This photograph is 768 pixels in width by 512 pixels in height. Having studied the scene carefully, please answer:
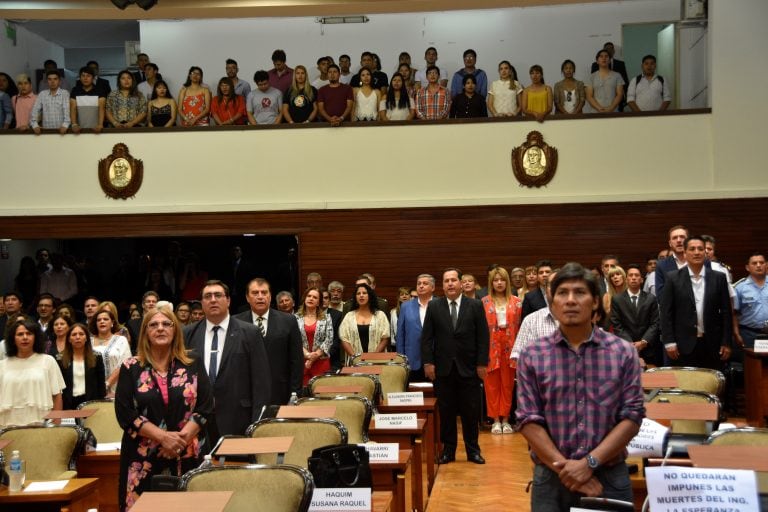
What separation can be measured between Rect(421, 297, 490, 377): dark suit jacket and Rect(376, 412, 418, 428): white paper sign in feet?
6.62

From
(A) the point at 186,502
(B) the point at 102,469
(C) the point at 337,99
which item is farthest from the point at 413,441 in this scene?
(C) the point at 337,99

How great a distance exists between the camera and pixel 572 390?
136 inches

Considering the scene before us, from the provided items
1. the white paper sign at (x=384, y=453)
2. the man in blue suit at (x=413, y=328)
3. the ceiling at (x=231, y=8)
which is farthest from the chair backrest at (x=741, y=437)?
the ceiling at (x=231, y=8)

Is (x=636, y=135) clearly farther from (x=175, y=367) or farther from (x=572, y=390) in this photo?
(x=572, y=390)

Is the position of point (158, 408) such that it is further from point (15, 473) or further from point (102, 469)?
point (102, 469)

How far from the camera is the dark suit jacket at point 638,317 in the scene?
902 centimetres

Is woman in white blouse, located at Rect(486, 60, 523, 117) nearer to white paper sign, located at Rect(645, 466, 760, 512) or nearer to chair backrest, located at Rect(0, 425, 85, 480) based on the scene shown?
chair backrest, located at Rect(0, 425, 85, 480)

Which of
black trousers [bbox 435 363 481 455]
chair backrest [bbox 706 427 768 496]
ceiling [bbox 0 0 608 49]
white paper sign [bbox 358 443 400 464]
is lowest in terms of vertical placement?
black trousers [bbox 435 363 481 455]

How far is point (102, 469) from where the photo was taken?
628cm

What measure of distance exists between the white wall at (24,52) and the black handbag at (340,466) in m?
12.5

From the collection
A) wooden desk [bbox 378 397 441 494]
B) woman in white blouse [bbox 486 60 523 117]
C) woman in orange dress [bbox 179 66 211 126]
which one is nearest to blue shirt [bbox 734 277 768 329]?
wooden desk [bbox 378 397 441 494]

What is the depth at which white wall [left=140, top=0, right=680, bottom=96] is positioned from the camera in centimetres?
1523

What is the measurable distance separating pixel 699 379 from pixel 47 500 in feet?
12.5

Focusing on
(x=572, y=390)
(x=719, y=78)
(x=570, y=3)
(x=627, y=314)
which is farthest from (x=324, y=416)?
(x=570, y=3)
